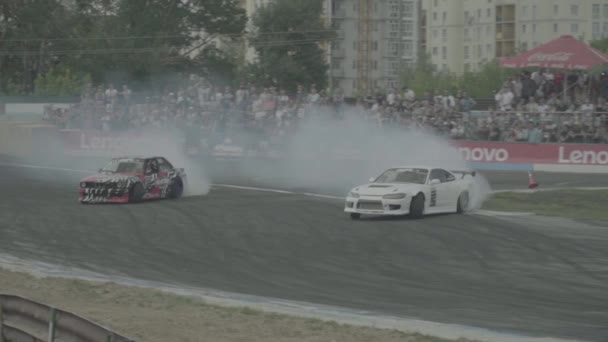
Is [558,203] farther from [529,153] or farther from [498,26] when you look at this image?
[498,26]

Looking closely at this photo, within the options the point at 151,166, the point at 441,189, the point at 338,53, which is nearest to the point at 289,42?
the point at 338,53

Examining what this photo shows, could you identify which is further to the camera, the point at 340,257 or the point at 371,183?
the point at 371,183

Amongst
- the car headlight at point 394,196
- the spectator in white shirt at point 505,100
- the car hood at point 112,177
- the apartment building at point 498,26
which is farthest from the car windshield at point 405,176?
the apartment building at point 498,26

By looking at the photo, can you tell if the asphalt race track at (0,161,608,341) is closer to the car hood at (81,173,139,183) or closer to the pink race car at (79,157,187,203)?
the pink race car at (79,157,187,203)

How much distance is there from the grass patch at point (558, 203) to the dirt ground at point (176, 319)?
13.0 metres

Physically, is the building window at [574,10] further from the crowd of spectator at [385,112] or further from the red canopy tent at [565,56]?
the red canopy tent at [565,56]

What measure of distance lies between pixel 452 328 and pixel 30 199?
18.3m

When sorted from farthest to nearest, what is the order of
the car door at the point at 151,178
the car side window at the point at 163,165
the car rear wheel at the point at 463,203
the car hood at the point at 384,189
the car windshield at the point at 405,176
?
the car side window at the point at 163,165
the car door at the point at 151,178
the car rear wheel at the point at 463,203
the car windshield at the point at 405,176
the car hood at the point at 384,189

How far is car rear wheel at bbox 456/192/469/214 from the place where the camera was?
24.6 m

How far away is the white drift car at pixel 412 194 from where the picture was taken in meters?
22.9

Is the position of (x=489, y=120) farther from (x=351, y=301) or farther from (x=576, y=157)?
(x=351, y=301)

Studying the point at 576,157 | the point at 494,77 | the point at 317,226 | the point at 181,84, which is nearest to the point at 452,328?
the point at 317,226

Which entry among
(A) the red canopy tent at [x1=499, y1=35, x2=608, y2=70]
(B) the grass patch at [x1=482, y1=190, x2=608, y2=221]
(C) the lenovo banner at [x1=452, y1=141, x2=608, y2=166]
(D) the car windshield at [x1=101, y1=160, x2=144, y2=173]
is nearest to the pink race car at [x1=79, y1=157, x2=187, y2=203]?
(D) the car windshield at [x1=101, y1=160, x2=144, y2=173]

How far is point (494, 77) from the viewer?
120688 mm
